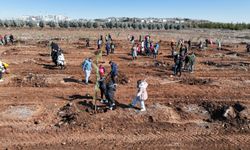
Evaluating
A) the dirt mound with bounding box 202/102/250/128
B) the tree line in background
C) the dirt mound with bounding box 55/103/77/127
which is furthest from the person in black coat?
the tree line in background

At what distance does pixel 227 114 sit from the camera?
49.2 ft

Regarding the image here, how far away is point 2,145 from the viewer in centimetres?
1218

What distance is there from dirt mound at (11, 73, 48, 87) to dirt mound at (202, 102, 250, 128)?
9203mm

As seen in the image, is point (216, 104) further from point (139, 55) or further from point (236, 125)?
point (139, 55)

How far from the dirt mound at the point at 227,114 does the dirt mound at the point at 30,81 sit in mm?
9203

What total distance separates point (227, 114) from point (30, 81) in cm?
1126

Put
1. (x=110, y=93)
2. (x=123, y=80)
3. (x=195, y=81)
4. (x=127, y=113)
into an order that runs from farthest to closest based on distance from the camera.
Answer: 1. (x=195, y=81)
2. (x=123, y=80)
3. (x=110, y=93)
4. (x=127, y=113)

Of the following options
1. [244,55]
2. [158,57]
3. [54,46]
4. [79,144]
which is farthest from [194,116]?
[244,55]

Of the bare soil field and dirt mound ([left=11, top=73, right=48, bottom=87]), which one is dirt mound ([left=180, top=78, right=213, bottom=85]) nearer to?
the bare soil field

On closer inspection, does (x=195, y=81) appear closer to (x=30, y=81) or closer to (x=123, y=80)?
(x=123, y=80)

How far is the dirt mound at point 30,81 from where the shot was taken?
20.0 metres

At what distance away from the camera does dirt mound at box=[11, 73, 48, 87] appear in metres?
20.0

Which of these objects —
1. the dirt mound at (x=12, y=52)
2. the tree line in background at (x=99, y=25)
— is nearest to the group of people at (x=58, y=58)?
the dirt mound at (x=12, y=52)

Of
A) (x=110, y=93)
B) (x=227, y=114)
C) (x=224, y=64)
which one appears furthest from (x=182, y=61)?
(x=110, y=93)
